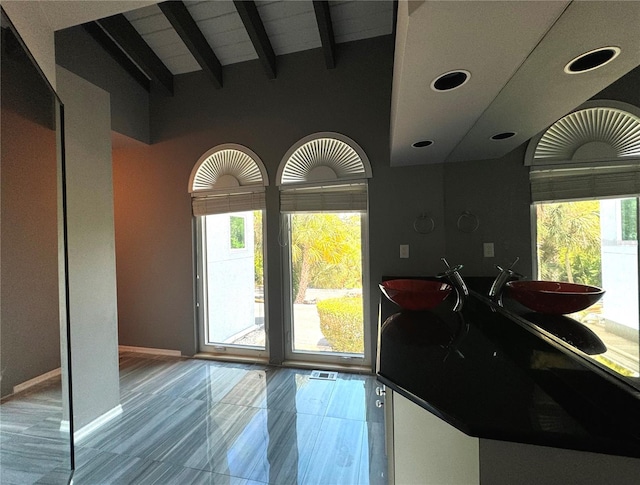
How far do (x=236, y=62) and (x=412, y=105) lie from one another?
2.62 metres

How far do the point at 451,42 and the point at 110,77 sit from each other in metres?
3.55

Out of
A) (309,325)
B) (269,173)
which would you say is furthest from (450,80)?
(309,325)

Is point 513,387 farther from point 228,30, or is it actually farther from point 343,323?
point 228,30

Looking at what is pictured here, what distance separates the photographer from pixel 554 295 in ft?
3.18

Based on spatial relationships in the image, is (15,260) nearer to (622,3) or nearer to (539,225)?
(539,225)

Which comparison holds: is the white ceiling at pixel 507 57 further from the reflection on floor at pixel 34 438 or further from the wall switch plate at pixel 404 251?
the reflection on floor at pixel 34 438

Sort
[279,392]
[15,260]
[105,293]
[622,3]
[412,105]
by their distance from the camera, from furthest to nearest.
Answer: [279,392]
[105,293]
[15,260]
[412,105]
[622,3]

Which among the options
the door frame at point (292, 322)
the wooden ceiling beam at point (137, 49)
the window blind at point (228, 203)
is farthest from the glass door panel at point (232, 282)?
the wooden ceiling beam at point (137, 49)

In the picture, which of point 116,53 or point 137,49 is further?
point 116,53

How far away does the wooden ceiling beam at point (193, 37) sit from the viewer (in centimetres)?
241

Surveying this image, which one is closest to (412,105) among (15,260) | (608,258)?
(608,258)

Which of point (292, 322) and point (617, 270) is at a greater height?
A: point (617, 270)

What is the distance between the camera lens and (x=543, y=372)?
0.84 m

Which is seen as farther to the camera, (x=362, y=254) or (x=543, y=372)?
(x=362, y=254)
